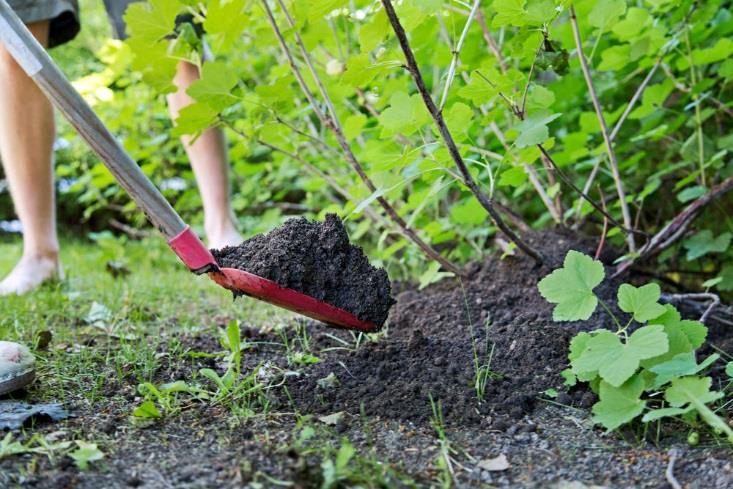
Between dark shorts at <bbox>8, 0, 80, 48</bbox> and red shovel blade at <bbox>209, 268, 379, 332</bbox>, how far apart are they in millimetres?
1491

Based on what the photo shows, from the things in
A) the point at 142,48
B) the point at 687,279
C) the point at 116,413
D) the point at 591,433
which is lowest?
the point at 687,279

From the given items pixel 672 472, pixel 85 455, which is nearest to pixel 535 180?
pixel 672 472

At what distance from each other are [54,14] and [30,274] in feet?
3.07

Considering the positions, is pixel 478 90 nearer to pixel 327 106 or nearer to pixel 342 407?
pixel 327 106

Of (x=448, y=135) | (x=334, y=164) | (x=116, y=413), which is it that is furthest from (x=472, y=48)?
(x=116, y=413)

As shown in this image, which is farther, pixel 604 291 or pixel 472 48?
pixel 472 48

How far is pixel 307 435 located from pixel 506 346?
0.61 meters

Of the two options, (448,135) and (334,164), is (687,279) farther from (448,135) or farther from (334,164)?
(448,135)

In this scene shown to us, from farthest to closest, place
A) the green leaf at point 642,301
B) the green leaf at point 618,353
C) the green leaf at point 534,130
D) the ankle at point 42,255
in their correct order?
1. the ankle at point 42,255
2. the green leaf at point 534,130
3. the green leaf at point 642,301
4. the green leaf at point 618,353

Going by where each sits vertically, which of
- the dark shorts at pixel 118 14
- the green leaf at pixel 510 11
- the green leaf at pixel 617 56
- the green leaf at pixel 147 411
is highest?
the dark shorts at pixel 118 14

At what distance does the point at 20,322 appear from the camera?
2.07m

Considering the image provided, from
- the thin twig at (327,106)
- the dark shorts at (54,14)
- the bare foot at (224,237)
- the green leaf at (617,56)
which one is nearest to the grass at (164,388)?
the bare foot at (224,237)

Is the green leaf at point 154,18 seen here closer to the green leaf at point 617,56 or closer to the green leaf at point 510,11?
the green leaf at point 510,11

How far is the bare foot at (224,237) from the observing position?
8.93 ft
